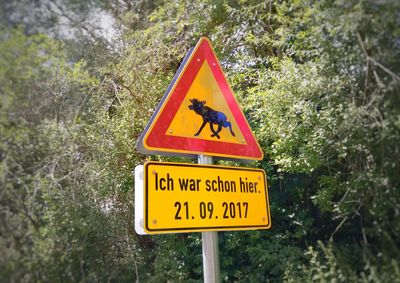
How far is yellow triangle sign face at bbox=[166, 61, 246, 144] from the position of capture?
2.03 meters

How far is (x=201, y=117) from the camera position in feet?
6.89

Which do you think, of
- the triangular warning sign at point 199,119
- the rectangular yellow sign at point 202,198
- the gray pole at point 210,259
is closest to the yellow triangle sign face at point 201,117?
the triangular warning sign at point 199,119

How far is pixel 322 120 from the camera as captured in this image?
2359 mm

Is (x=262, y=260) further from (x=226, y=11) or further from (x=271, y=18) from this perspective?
(x=226, y=11)

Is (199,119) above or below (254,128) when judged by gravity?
below

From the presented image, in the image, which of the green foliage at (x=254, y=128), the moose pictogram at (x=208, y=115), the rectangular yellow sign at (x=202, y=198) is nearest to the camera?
the rectangular yellow sign at (x=202, y=198)

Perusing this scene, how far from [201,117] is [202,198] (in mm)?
460

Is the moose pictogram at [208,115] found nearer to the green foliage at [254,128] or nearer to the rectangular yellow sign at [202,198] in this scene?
the rectangular yellow sign at [202,198]

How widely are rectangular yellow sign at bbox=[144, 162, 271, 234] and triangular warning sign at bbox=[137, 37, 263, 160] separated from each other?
13 cm

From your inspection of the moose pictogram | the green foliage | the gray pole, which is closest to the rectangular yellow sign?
the gray pole

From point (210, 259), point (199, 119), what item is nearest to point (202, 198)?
point (210, 259)

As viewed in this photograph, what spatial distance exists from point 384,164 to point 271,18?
1.82 meters

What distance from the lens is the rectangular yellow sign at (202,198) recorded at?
1.78 metres

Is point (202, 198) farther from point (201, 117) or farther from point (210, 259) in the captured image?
point (201, 117)
